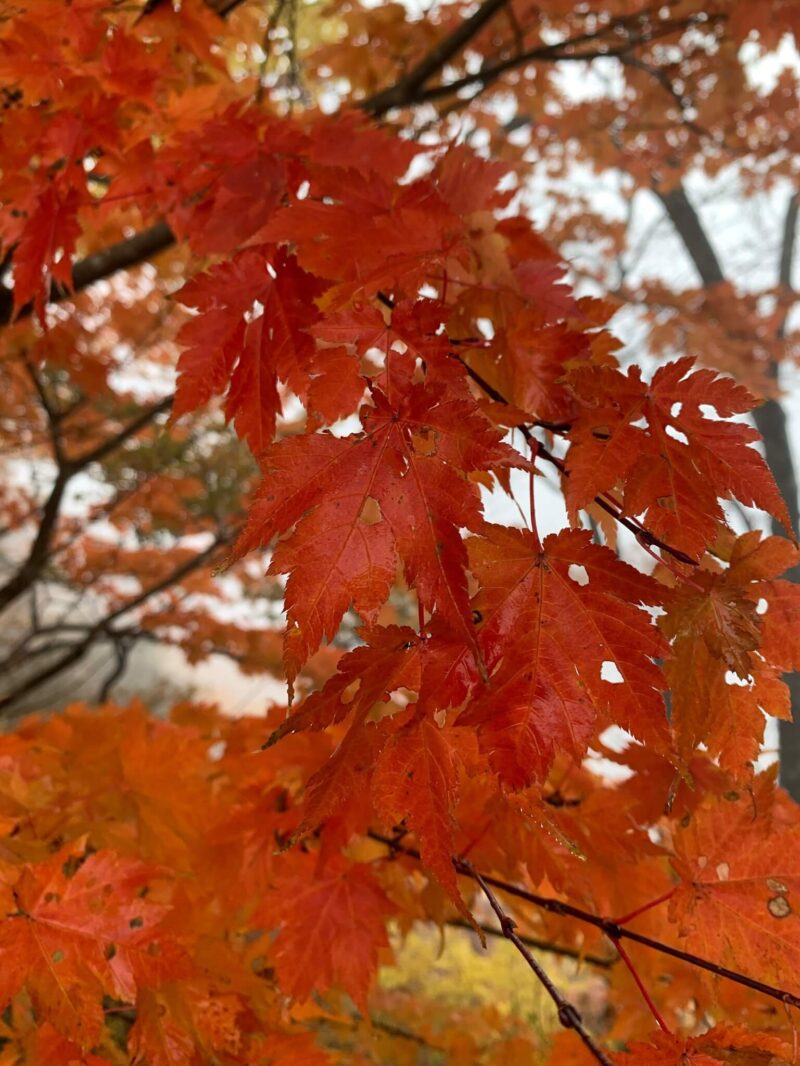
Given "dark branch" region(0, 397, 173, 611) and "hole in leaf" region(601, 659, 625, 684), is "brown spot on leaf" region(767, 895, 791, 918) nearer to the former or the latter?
"hole in leaf" region(601, 659, 625, 684)

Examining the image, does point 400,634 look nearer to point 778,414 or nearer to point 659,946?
point 659,946

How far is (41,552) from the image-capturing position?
2.74 metres

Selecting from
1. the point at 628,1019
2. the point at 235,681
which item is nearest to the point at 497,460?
the point at 628,1019

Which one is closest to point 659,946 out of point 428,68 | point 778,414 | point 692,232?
point 428,68

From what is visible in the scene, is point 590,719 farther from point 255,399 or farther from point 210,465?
point 210,465

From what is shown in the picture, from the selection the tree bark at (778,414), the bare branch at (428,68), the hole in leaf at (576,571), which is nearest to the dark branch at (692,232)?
the tree bark at (778,414)

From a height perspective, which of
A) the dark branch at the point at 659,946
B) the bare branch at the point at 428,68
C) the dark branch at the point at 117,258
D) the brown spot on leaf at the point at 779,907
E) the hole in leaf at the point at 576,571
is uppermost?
the bare branch at the point at 428,68

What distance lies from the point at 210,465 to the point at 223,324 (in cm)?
319

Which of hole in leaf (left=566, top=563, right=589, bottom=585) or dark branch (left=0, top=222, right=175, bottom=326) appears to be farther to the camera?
dark branch (left=0, top=222, right=175, bottom=326)

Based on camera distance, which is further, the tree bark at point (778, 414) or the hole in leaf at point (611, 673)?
the tree bark at point (778, 414)

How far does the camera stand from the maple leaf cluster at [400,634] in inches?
25.9

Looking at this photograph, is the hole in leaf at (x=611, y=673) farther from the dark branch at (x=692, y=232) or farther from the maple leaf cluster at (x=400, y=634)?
the dark branch at (x=692, y=232)

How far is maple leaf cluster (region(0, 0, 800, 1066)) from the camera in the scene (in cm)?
66

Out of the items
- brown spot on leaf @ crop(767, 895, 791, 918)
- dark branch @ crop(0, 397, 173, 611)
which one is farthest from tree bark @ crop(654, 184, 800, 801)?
dark branch @ crop(0, 397, 173, 611)
